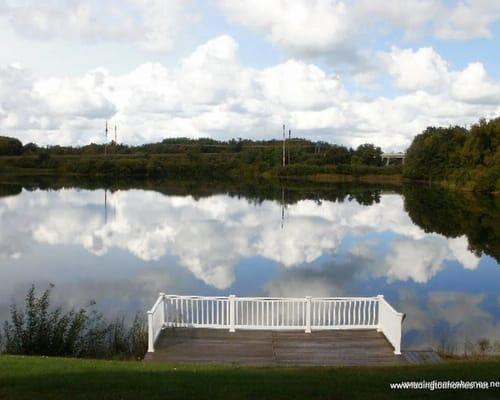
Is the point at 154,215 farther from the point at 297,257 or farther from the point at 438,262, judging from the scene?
the point at 438,262

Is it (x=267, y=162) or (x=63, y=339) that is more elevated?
(x=267, y=162)

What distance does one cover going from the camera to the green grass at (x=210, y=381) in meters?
6.58

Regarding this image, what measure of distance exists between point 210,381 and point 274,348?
182 inches

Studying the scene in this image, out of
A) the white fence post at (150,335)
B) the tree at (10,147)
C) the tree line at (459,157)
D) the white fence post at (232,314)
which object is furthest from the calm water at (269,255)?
the tree at (10,147)

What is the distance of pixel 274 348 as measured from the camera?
11.9m

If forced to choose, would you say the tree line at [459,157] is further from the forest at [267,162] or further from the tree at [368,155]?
the tree at [368,155]

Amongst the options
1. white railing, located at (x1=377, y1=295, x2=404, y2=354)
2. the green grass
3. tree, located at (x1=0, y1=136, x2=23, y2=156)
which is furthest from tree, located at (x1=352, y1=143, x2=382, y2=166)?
the green grass

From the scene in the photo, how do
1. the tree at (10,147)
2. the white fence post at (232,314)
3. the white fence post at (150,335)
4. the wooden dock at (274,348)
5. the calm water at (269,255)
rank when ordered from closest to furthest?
the wooden dock at (274,348) → the white fence post at (150,335) → the white fence post at (232,314) → the calm water at (269,255) → the tree at (10,147)

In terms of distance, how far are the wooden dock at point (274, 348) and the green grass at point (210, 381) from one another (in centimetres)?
176

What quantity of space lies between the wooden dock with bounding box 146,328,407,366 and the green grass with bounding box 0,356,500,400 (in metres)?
1.76

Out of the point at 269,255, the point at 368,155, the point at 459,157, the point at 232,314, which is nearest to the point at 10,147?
the point at 368,155

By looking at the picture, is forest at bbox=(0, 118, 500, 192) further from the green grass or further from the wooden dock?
the green grass

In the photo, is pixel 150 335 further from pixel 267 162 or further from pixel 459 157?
pixel 267 162

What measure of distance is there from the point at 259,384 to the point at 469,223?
35.4 m
